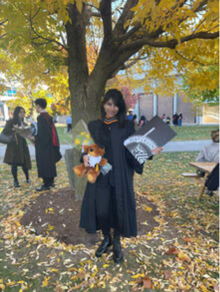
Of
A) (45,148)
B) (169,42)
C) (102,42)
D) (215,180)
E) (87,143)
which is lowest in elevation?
Result: (215,180)

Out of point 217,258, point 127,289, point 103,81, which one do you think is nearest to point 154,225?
point 217,258

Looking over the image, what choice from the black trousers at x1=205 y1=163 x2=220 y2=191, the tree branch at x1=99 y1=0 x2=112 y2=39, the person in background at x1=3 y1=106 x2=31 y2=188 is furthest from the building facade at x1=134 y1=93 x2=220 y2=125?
the tree branch at x1=99 y1=0 x2=112 y2=39

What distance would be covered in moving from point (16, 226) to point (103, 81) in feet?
9.28

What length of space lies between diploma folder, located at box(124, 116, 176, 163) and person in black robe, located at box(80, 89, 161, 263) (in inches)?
6.1

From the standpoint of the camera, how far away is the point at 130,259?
2.60m

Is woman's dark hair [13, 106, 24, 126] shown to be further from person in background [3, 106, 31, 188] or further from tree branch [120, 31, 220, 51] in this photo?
tree branch [120, 31, 220, 51]

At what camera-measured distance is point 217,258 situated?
2.63 meters

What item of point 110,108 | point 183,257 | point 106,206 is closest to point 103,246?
point 106,206

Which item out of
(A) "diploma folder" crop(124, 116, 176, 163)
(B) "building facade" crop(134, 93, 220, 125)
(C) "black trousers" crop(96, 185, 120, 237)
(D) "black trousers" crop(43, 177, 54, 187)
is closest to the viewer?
(A) "diploma folder" crop(124, 116, 176, 163)

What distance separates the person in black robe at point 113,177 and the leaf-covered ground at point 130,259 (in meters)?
0.49

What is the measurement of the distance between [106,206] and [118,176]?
0.40 meters

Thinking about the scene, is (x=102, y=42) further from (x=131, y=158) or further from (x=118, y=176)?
(x=118, y=176)

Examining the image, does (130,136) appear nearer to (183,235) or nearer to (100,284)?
(100,284)

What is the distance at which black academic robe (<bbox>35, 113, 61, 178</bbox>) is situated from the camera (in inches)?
174
